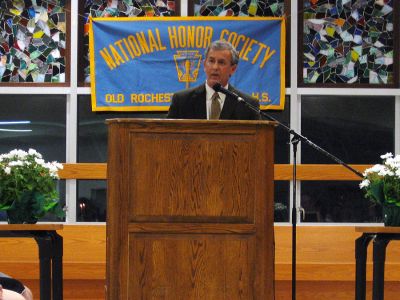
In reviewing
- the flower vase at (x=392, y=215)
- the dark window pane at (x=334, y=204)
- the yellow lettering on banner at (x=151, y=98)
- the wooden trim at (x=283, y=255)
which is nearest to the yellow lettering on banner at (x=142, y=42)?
the yellow lettering on banner at (x=151, y=98)

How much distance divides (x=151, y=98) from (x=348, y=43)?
5.19ft

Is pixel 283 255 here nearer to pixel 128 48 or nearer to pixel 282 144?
pixel 282 144

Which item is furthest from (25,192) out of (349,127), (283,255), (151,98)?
(349,127)

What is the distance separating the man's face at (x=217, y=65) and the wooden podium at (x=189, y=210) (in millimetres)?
968

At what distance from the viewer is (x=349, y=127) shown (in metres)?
6.80

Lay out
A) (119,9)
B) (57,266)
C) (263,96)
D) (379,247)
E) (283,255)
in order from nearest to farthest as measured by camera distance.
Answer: (379,247), (57,266), (283,255), (263,96), (119,9)

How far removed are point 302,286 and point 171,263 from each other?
110 inches

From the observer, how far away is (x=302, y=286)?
6.38 m

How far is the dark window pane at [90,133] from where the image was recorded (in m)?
6.76

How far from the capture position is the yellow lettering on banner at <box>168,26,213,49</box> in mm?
6719

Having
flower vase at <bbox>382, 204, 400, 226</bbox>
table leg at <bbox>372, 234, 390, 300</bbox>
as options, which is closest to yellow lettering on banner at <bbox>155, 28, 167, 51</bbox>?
flower vase at <bbox>382, 204, 400, 226</bbox>

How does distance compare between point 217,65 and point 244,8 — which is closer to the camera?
point 217,65

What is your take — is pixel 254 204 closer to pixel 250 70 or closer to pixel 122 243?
pixel 122 243

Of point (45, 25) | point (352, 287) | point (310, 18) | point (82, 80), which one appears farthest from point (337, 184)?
point (45, 25)
